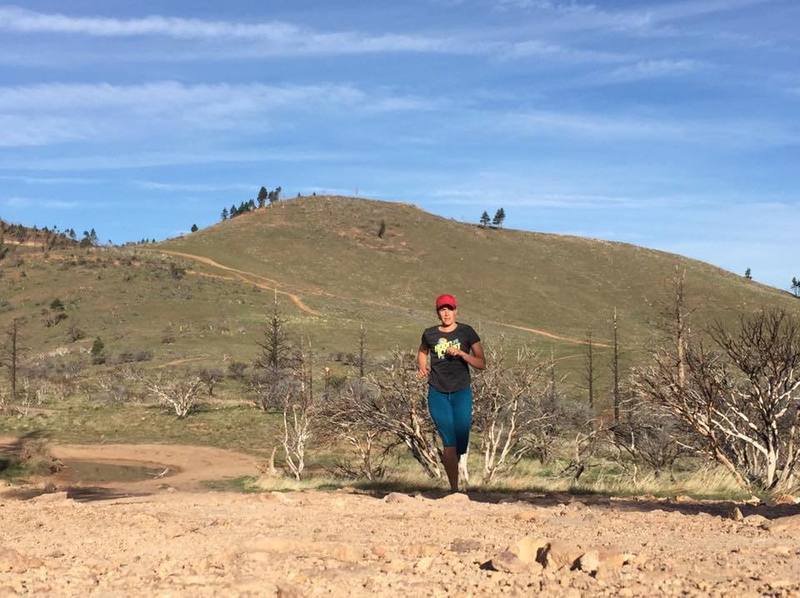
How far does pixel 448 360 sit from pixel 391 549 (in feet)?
8.98

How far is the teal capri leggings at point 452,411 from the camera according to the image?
22.6 feet

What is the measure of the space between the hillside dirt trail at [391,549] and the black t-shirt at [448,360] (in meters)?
1.10

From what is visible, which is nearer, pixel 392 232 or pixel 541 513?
pixel 541 513

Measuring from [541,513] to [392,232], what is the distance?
4005 inches

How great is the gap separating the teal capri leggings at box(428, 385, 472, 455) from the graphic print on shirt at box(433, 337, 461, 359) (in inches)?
14.3

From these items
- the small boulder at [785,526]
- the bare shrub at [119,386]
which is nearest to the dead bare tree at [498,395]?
the small boulder at [785,526]

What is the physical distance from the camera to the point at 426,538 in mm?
4691

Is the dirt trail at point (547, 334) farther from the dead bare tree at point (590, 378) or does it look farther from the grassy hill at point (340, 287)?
the dead bare tree at point (590, 378)

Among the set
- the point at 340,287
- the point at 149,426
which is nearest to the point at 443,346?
the point at 149,426

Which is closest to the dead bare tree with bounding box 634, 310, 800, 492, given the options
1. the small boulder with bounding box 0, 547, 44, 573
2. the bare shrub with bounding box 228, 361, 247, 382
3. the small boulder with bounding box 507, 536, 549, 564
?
the small boulder with bounding box 507, 536, 549, 564

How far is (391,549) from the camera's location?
14.2 ft

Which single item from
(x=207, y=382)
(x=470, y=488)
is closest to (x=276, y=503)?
(x=470, y=488)

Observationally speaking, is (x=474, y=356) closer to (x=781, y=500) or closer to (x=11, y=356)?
(x=781, y=500)

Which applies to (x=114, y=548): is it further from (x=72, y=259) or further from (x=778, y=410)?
(x=72, y=259)
